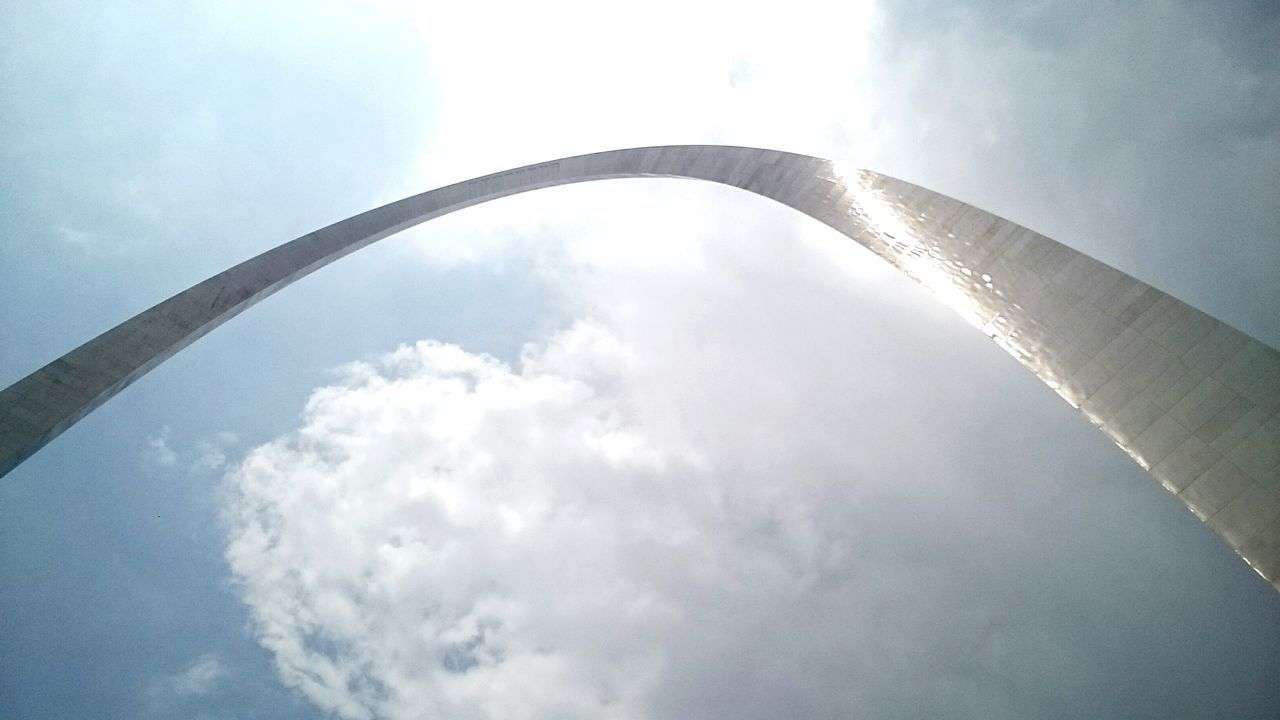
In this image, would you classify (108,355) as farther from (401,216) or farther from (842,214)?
(842,214)

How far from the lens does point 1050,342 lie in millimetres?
7867

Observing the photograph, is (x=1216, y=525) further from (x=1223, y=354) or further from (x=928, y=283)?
(x=928, y=283)

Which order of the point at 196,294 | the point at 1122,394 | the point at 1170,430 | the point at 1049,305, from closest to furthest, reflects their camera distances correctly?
the point at 1170,430 → the point at 1122,394 → the point at 1049,305 → the point at 196,294

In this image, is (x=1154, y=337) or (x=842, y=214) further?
(x=842, y=214)

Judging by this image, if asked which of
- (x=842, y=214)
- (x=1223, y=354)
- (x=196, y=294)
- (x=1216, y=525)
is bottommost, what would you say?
(x=1216, y=525)

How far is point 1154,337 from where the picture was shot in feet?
23.3

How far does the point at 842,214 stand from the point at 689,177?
6396mm

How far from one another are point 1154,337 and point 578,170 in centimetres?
1632

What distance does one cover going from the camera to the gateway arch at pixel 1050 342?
6.26 m

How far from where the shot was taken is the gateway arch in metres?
6.26

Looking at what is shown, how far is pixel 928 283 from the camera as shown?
9.41 metres

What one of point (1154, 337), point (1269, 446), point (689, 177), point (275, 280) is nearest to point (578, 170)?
point (689, 177)

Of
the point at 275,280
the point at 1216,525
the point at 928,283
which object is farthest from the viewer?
the point at 275,280

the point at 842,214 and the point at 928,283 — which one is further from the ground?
the point at 842,214
